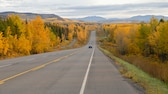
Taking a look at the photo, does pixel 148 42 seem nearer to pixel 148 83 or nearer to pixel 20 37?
pixel 20 37

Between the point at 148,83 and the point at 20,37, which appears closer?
the point at 148,83

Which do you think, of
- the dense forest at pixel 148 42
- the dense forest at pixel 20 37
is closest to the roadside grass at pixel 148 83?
the dense forest at pixel 20 37

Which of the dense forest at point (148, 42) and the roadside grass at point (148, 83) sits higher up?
the roadside grass at point (148, 83)

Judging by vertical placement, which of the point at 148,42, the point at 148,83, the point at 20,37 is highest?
the point at 148,83

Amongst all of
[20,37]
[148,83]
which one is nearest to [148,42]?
[20,37]

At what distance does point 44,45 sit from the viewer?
84625 millimetres

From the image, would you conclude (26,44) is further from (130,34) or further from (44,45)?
(130,34)

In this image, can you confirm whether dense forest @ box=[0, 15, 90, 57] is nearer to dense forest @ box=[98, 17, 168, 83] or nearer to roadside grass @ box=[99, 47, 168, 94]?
dense forest @ box=[98, 17, 168, 83]

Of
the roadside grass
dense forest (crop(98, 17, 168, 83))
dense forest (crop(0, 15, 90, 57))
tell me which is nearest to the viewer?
the roadside grass

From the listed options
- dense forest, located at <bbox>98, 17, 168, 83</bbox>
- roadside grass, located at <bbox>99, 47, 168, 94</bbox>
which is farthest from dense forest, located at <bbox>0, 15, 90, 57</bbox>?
roadside grass, located at <bbox>99, 47, 168, 94</bbox>

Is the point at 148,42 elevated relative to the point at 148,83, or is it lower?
lower

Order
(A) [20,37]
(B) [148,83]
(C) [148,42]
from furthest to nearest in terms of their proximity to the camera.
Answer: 1. (C) [148,42]
2. (A) [20,37]
3. (B) [148,83]

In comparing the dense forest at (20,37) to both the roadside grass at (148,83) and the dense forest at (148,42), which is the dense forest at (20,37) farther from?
the roadside grass at (148,83)

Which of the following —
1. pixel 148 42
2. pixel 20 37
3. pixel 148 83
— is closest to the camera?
pixel 148 83
